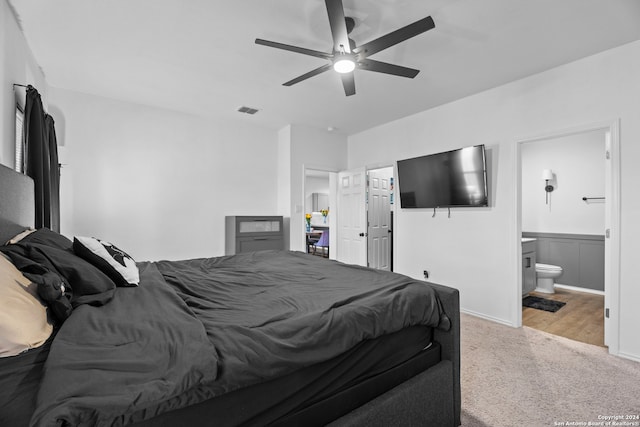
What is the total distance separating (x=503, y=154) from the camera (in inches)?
137

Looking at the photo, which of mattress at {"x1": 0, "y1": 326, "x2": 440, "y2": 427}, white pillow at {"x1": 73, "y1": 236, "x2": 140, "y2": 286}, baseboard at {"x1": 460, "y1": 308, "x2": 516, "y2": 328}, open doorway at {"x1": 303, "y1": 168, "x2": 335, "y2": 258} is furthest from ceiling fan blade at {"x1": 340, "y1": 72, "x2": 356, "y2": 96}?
open doorway at {"x1": 303, "y1": 168, "x2": 335, "y2": 258}

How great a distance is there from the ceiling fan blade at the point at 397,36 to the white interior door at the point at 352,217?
3.06 metres

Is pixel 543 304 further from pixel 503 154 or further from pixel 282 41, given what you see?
pixel 282 41

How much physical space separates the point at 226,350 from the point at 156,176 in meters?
3.77

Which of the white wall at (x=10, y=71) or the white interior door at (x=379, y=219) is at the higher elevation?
the white wall at (x=10, y=71)

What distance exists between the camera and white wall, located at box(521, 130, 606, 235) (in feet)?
14.9

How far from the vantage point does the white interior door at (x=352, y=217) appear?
517 cm

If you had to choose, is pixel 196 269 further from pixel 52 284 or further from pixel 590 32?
pixel 590 32

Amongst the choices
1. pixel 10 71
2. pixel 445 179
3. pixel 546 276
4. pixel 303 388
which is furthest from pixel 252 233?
pixel 546 276

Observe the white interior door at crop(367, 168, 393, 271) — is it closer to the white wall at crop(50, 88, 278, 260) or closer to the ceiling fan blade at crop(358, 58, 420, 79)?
the white wall at crop(50, 88, 278, 260)

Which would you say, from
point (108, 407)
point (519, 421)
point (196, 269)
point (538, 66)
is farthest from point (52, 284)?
point (538, 66)

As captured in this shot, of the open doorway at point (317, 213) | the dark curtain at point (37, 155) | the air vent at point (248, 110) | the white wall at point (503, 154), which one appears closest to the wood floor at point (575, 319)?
the white wall at point (503, 154)

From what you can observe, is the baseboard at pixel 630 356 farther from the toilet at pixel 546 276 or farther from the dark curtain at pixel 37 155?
the dark curtain at pixel 37 155

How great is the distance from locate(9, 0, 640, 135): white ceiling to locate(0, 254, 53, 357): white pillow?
199 cm
